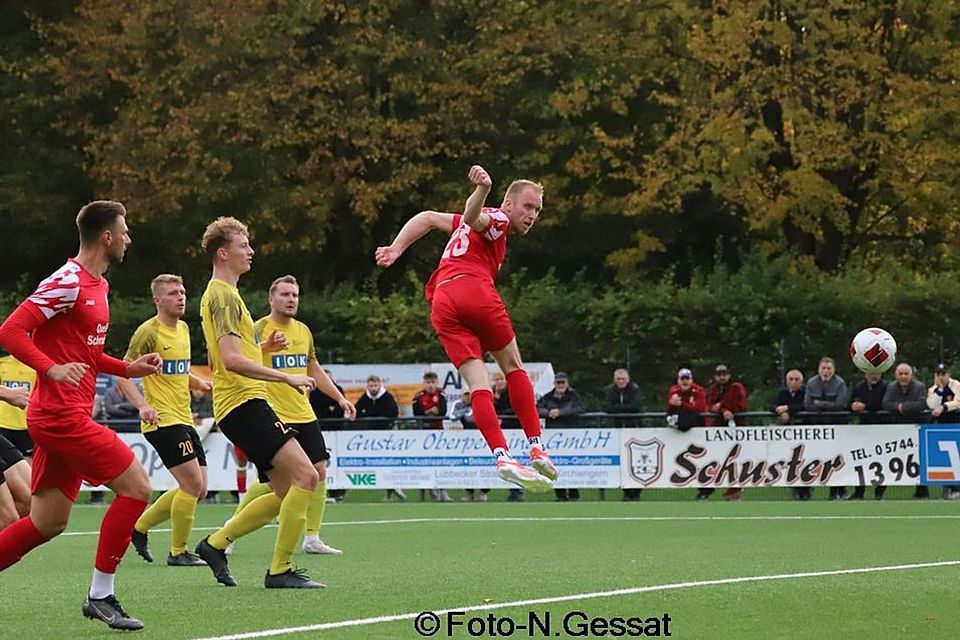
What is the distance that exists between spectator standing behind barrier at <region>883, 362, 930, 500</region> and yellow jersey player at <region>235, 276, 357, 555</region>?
10509mm

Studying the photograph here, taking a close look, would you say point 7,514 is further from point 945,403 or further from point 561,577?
point 945,403

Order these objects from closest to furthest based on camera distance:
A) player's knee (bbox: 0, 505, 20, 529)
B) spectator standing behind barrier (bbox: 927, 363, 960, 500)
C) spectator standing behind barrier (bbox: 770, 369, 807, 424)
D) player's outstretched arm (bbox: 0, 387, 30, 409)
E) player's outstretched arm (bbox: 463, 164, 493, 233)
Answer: player's outstretched arm (bbox: 0, 387, 30, 409) < player's outstretched arm (bbox: 463, 164, 493, 233) < player's knee (bbox: 0, 505, 20, 529) < spectator standing behind barrier (bbox: 927, 363, 960, 500) < spectator standing behind barrier (bbox: 770, 369, 807, 424)

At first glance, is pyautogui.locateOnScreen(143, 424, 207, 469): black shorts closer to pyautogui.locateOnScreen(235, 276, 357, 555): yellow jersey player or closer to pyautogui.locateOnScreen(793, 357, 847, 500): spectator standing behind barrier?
pyautogui.locateOnScreen(235, 276, 357, 555): yellow jersey player

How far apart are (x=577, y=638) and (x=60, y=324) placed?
3.11 meters

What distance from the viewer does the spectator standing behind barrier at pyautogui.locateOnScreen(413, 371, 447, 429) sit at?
25.8 metres

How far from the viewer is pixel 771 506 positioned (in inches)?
862

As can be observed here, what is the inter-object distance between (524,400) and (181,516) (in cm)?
373

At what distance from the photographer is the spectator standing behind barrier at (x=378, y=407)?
2564cm

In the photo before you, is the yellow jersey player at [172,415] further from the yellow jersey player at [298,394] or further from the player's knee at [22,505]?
the player's knee at [22,505]

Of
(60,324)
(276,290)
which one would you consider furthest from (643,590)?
(276,290)

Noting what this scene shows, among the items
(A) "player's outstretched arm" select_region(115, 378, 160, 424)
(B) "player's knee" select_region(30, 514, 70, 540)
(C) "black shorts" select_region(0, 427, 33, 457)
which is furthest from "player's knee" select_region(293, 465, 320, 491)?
(C) "black shorts" select_region(0, 427, 33, 457)

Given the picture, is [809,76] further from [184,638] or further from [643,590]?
[184,638]

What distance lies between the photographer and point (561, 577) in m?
11.6

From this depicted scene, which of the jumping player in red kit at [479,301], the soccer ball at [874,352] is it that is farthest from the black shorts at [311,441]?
the soccer ball at [874,352]
